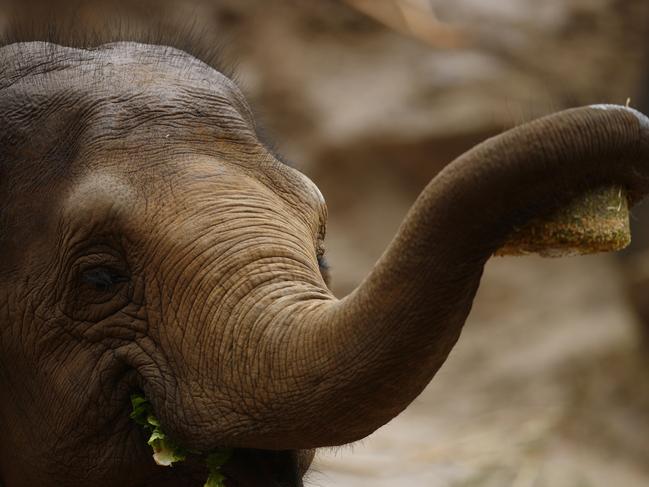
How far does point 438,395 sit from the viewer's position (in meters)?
8.85

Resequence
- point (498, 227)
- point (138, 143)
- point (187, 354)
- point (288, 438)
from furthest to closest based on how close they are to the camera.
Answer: point (138, 143)
point (187, 354)
point (288, 438)
point (498, 227)

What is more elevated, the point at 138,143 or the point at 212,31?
the point at 138,143

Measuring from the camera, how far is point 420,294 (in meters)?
2.25

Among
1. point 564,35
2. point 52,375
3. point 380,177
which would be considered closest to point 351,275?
point 380,177

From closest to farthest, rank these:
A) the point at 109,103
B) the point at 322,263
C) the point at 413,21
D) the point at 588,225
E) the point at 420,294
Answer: the point at 588,225
the point at 420,294
the point at 109,103
the point at 322,263
the point at 413,21

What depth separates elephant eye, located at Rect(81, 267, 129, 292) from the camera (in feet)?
9.71

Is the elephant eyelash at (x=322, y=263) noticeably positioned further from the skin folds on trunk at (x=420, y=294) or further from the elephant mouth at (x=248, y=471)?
the skin folds on trunk at (x=420, y=294)

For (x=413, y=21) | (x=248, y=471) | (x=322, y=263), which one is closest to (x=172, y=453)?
(x=248, y=471)

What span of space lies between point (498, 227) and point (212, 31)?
7657 mm

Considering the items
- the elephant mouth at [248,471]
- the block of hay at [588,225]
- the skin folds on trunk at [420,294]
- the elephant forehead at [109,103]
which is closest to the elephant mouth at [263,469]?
the elephant mouth at [248,471]

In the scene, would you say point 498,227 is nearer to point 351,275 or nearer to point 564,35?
point 351,275

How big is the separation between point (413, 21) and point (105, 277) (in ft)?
24.9

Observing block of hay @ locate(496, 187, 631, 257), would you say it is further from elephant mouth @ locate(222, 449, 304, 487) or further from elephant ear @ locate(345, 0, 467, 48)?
elephant ear @ locate(345, 0, 467, 48)

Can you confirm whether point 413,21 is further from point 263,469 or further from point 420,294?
point 420,294
